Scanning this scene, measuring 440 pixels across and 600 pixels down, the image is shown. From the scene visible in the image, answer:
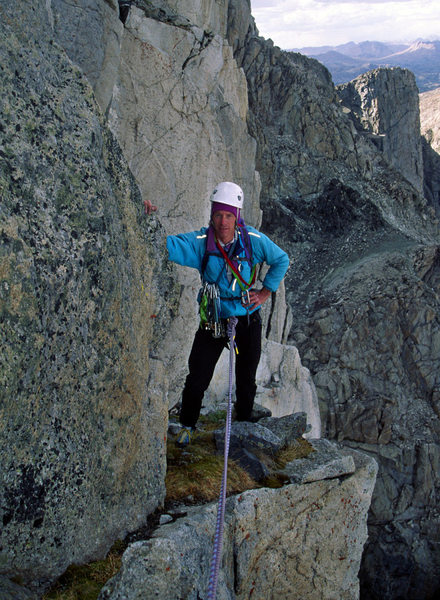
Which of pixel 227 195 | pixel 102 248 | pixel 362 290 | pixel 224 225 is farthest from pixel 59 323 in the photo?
pixel 362 290

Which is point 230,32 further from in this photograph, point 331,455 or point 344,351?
point 331,455

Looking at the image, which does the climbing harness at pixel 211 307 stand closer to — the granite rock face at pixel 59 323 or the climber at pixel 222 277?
the climber at pixel 222 277

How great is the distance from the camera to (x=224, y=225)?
598cm

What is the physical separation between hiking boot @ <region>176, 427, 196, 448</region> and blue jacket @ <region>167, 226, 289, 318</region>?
5.72 feet

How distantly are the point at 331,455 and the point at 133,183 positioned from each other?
489 cm

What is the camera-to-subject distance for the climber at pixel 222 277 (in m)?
6.01

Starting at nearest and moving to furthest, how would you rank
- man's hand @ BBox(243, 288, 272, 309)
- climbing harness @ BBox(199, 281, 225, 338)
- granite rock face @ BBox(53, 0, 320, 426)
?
1. climbing harness @ BBox(199, 281, 225, 338)
2. man's hand @ BBox(243, 288, 272, 309)
3. granite rock face @ BBox(53, 0, 320, 426)

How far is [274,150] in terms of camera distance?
195 ft

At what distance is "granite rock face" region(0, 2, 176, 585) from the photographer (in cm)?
353

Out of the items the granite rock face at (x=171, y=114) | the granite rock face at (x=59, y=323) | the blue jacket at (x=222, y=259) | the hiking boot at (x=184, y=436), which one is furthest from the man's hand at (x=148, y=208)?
the granite rock face at (x=171, y=114)

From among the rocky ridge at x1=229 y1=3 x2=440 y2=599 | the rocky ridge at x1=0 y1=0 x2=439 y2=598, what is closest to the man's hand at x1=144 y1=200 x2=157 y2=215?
the rocky ridge at x1=0 y1=0 x2=439 y2=598

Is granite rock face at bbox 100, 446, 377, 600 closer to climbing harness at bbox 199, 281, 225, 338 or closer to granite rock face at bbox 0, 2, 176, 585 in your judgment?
granite rock face at bbox 0, 2, 176, 585

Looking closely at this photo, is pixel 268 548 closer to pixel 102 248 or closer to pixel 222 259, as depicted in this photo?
pixel 222 259

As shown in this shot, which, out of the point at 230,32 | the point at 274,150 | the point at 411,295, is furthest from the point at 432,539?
the point at 230,32
